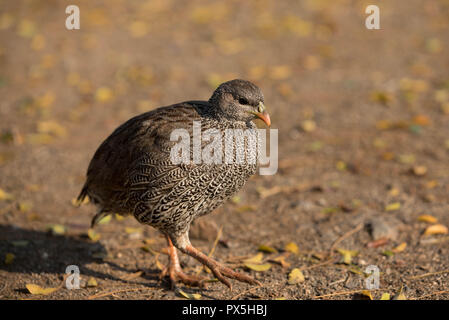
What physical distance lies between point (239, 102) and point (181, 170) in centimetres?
66

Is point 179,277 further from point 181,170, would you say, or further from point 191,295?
point 181,170

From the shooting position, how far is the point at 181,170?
3914 mm

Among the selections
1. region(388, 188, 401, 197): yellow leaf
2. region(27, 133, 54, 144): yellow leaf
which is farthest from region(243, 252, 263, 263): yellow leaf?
region(27, 133, 54, 144): yellow leaf

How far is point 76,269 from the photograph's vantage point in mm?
4656

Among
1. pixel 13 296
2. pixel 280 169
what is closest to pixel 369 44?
pixel 280 169

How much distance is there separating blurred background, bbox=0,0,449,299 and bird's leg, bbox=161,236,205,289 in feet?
0.36

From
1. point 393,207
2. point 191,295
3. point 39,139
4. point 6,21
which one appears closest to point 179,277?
point 191,295

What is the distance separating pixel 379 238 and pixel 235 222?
1412 millimetres

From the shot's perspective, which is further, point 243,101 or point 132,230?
point 132,230

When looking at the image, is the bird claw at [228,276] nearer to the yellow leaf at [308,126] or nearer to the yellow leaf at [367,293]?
the yellow leaf at [367,293]

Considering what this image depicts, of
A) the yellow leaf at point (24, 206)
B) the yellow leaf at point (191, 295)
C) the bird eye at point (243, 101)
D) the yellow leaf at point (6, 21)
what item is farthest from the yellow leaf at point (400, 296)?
the yellow leaf at point (6, 21)
